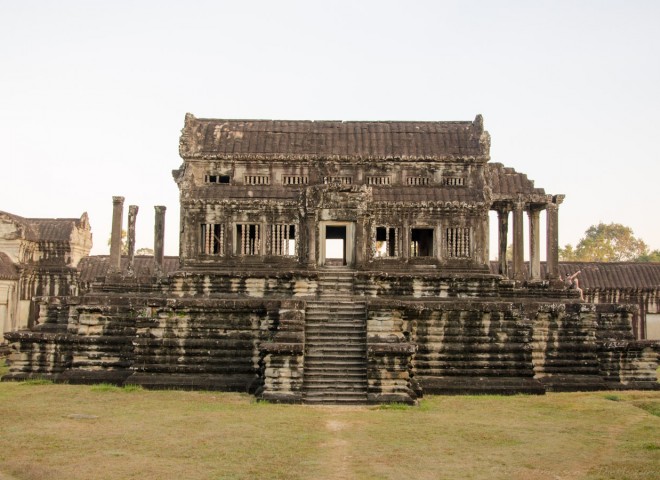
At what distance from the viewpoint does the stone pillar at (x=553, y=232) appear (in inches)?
1140

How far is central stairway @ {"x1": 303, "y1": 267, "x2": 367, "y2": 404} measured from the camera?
63.2 ft

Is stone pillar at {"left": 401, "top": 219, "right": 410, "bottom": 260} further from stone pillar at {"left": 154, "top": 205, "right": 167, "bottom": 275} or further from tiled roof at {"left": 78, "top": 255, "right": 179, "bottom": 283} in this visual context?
tiled roof at {"left": 78, "top": 255, "right": 179, "bottom": 283}

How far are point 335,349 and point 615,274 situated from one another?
80.2ft

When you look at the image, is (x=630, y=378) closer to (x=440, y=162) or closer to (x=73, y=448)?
(x=440, y=162)

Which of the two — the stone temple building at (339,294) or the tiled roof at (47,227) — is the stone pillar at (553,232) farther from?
the tiled roof at (47,227)

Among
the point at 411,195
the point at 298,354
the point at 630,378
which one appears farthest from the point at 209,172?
the point at 630,378

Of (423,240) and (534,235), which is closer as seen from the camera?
(423,240)

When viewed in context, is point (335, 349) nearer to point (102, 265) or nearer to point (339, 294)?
point (339, 294)

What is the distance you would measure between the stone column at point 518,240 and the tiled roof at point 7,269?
Result: 77.0 feet

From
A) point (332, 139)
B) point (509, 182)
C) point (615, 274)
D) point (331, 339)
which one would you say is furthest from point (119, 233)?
point (615, 274)

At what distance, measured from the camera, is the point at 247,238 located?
2597 centimetres

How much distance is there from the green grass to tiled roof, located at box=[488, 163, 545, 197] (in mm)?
10492

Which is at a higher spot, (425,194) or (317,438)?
(425,194)

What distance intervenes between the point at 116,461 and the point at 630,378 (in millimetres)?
17017
